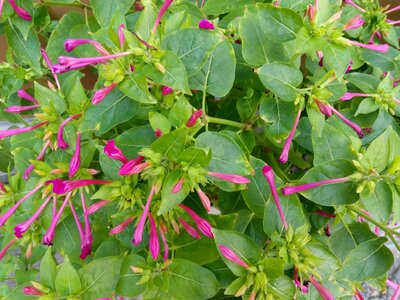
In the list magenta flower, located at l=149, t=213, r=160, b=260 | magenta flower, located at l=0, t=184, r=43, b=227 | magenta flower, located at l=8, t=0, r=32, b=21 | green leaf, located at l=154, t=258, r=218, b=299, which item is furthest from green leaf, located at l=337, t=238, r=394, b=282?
magenta flower, located at l=8, t=0, r=32, b=21

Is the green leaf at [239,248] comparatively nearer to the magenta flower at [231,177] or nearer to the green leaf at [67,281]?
the magenta flower at [231,177]

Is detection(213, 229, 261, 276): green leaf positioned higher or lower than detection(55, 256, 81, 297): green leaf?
higher

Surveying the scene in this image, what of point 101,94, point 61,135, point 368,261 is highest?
point 101,94

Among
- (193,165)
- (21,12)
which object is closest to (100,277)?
(193,165)

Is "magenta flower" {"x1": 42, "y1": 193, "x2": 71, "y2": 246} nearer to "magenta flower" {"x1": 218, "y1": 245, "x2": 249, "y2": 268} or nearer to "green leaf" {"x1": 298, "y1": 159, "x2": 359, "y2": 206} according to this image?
"magenta flower" {"x1": 218, "y1": 245, "x2": 249, "y2": 268}

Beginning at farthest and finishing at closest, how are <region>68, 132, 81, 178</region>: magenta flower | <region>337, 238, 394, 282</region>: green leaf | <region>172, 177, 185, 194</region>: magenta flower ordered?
<region>337, 238, 394, 282</region>: green leaf
<region>68, 132, 81, 178</region>: magenta flower
<region>172, 177, 185, 194</region>: magenta flower

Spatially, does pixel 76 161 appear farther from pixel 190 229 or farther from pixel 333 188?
pixel 333 188
